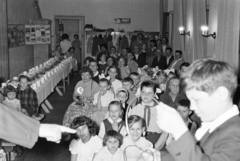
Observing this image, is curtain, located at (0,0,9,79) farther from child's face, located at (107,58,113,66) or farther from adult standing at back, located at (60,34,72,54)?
adult standing at back, located at (60,34,72,54)

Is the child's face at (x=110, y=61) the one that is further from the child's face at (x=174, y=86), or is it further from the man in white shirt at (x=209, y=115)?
the man in white shirt at (x=209, y=115)

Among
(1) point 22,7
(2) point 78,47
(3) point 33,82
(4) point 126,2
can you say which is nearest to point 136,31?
(4) point 126,2

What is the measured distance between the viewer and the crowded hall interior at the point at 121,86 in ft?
3.89

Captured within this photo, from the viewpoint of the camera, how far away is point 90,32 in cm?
1575

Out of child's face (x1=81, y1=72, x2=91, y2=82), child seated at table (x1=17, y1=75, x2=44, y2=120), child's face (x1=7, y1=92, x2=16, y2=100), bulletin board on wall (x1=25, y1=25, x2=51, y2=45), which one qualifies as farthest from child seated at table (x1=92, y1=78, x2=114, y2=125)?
bulletin board on wall (x1=25, y1=25, x2=51, y2=45)

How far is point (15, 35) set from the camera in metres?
10.3

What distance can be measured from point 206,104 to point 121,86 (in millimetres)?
4780

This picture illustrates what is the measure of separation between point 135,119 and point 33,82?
134 inches

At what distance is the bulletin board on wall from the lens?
1161 cm

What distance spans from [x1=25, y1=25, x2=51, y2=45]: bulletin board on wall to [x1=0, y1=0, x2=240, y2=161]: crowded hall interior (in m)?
0.03

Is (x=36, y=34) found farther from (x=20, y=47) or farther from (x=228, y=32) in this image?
(x=228, y=32)

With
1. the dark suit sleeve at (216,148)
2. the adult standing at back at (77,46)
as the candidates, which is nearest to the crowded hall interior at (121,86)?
the dark suit sleeve at (216,148)

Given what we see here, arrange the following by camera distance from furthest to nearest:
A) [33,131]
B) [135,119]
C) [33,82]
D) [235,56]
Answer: [33,82], [235,56], [135,119], [33,131]

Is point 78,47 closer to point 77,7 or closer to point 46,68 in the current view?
point 77,7
